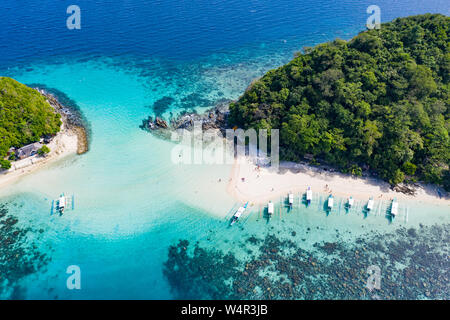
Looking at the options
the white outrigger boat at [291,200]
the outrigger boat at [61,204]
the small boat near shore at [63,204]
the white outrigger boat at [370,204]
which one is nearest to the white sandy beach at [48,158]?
the small boat near shore at [63,204]

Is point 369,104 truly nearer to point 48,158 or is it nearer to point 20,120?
point 48,158

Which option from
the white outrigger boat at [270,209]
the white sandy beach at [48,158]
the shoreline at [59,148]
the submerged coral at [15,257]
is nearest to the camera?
the submerged coral at [15,257]

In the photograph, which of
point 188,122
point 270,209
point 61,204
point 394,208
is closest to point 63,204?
point 61,204

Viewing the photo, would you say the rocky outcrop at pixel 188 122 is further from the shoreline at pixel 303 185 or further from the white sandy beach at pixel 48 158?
the white sandy beach at pixel 48 158

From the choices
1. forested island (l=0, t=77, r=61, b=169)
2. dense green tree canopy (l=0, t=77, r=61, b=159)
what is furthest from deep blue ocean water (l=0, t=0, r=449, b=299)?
dense green tree canopy (l=0, t=77, r=61, b=159)

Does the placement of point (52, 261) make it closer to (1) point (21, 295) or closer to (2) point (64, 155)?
(1) point (21, 295)

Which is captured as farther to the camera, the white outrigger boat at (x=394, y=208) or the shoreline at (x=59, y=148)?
the shoreline at (x=59, y=148)
